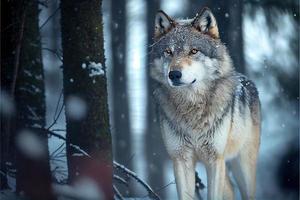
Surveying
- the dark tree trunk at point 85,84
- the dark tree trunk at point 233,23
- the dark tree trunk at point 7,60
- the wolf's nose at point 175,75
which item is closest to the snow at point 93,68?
the dark tree trunk at point 85,84

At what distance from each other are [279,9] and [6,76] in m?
4.53

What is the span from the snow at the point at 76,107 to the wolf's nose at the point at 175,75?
0.76 m

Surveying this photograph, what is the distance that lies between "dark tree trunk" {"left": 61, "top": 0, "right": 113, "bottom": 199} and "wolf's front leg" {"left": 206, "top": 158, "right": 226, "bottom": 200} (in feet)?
2.90

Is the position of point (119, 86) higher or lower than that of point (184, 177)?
higher

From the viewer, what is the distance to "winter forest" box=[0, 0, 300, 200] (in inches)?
197

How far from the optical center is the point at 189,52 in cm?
492

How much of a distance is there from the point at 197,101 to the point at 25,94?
158 cm

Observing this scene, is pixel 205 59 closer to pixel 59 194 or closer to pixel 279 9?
pixel 59 194

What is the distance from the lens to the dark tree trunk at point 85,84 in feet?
16.2

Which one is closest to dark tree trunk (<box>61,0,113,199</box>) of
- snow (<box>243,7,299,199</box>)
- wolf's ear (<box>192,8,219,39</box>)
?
wolf's ear (<box>192,8,219,39</box>)

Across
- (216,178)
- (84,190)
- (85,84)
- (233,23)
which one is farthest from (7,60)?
(233,23)

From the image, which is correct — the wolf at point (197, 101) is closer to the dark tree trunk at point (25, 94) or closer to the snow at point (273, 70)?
the dark tree trunk at point (25, 94)

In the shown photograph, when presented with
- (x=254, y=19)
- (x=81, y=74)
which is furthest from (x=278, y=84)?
(x=81, y=74)

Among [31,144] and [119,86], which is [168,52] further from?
[119,86]
